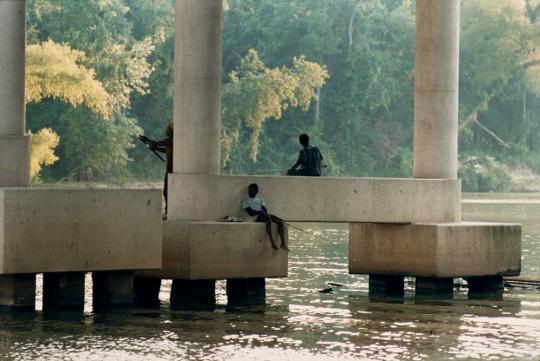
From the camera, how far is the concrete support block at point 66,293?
86.7ft

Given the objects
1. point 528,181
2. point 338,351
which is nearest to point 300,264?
point 338,351

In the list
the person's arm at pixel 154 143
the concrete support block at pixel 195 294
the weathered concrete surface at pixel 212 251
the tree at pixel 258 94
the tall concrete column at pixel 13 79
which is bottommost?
the concrete support block at pixel 195 294

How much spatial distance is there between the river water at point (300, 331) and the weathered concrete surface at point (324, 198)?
150cm

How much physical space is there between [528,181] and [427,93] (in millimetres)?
66636

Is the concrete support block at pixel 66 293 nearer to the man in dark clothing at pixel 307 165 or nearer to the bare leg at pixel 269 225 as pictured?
the bare leg at pixel 269 225

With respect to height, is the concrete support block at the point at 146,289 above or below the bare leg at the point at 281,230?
below

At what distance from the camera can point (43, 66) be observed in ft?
209

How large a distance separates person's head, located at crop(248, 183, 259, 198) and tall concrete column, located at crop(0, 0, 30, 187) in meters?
3.93

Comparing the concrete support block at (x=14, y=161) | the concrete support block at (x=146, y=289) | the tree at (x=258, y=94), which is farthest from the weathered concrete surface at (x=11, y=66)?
the tree at (x=258, y=94)

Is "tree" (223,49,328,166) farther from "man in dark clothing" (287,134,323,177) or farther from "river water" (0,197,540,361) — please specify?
"river water" (0,197,540,361)

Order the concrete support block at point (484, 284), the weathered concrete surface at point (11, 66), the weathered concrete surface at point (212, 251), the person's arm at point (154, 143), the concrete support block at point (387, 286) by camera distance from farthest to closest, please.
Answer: the concrete support block at point (484, 284) → the concrete support block at point (387, 286) → the person's arm at point (154, 143) → the weathered concrete surface at point (212, 251) → the weathered concrete surface at point (11, 66)

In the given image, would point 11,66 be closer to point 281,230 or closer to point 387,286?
point 281,230

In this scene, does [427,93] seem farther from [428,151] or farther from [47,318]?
[47,318]

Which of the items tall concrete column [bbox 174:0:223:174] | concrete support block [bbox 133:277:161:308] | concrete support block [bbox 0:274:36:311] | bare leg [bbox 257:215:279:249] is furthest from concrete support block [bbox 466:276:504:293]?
concrete support block [bbox 0:274:36:311]
